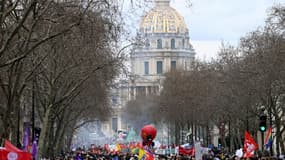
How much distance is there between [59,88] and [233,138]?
3505 centimetres

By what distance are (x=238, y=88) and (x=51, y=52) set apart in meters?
22.0

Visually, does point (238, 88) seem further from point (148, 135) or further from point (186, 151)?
point (148, 135)

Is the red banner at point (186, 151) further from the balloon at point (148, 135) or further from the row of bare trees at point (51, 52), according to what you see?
the balloon at point (148, 135)

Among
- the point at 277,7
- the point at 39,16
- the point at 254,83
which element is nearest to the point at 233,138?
the point at 254,83

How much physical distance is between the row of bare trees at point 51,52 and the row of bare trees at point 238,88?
7.64 m

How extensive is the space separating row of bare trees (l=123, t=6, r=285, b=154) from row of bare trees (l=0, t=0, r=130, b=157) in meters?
7.64

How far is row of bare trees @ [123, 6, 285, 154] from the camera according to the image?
48.9 m

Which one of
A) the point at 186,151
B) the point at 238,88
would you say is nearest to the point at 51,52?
the point at 186,151

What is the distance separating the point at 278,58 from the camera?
44.8 metres

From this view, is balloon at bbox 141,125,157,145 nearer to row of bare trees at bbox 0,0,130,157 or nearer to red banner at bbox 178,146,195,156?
row of bare trees at bbox 0,0,130,157

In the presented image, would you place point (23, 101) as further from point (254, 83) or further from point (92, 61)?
point (254, 83)

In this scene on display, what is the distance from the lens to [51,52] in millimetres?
41156

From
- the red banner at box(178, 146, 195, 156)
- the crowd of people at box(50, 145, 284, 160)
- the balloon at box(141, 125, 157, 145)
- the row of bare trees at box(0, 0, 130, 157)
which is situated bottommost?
the crowd of people at box(50, 145, 284, 160)

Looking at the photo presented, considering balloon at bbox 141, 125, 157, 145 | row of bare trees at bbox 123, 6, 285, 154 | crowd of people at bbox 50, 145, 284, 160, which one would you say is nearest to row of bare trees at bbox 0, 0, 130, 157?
crowd of people at bbox 50, 145, 284, 160
